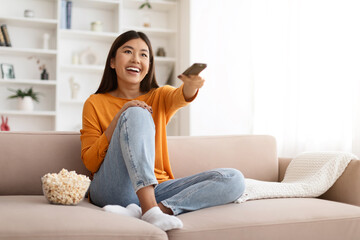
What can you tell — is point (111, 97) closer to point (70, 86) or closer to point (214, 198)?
point (214, 198)

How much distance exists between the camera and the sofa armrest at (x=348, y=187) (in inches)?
73.6

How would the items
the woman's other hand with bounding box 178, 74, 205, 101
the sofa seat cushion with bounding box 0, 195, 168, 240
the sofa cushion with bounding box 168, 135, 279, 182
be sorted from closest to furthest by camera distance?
1. the sofa seat cushion with bounding box 0, 195, 168, 240
2. the woman's other hand with bounding box 178, 74, 205, 101
3. the sofa cushion with bounding box 168, 135, 279, 182

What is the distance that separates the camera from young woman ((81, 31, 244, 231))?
1.46 meters

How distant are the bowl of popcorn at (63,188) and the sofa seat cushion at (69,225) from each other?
11 cm

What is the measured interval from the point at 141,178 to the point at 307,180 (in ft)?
2.89

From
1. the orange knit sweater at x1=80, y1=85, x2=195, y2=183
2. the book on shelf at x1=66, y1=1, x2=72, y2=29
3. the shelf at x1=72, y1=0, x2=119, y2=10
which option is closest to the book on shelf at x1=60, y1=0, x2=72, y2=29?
the book on shelf at x1=66, y1=1, x2=72, y2=29

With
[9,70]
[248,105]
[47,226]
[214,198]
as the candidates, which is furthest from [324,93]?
[9,70]

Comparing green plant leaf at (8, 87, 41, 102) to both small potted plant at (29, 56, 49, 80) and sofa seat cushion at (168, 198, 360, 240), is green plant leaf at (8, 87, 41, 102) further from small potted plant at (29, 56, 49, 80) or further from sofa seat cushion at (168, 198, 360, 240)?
sofa seat cushion at (168, 198, 360, 240)

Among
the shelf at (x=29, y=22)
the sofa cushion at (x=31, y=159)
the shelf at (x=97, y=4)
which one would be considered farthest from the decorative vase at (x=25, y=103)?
the sofa cushion at (x=31, y=159)

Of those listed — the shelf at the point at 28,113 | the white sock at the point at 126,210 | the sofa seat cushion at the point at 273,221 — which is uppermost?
the shelf at the point at 28,113

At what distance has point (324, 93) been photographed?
10.8 feet

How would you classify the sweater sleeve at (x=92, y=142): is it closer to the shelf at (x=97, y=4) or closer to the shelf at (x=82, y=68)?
the shelf at (x=82, y=68)

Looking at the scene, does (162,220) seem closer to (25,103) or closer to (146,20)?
(25,103)

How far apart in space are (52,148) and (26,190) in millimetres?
204
